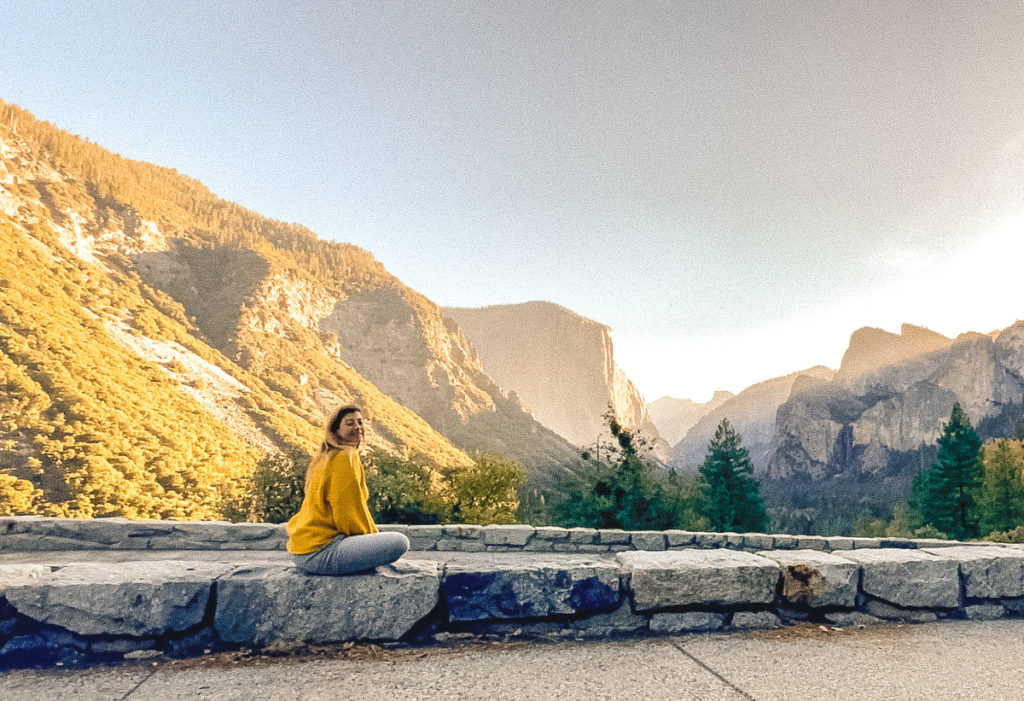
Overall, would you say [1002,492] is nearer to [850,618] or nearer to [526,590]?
[850,618]

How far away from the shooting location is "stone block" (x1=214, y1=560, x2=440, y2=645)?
292 centimetres

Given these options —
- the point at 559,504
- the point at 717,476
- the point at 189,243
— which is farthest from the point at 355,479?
the point at 189,243

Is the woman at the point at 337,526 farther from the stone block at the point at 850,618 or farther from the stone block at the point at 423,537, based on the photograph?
the stone block at the point at 423,537

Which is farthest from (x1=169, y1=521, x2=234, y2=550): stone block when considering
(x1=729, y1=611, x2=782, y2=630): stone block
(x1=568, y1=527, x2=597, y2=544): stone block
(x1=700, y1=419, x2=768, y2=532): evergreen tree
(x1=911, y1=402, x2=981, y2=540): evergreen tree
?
(x1=911, y1=402, x2=981, y2=540): evergreen tree

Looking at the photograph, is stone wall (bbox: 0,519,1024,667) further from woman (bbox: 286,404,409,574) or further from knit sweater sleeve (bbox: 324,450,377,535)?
knit sweater sleeve (bbox: 324,450,377,535)

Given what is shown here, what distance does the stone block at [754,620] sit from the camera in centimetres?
Result: 339

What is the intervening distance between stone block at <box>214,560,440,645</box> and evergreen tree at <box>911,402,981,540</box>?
45.4 m

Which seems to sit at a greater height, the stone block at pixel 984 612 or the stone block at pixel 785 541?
the stone block at pixel 984 612

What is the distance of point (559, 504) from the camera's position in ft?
95.3

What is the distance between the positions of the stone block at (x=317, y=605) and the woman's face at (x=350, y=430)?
0.82 meters

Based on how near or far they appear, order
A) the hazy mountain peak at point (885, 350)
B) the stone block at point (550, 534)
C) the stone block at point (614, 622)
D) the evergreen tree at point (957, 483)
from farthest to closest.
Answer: the hazy mountain peak at point (885, 350) → the evergreen tree at point (957, 483) → the stone block at point (550, 534) → the stone block at point (614, 622)

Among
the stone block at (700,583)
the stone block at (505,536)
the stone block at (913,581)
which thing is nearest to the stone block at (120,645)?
the stone block at (700,583)

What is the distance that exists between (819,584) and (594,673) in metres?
1.69

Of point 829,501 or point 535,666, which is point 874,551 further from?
point 829,501
